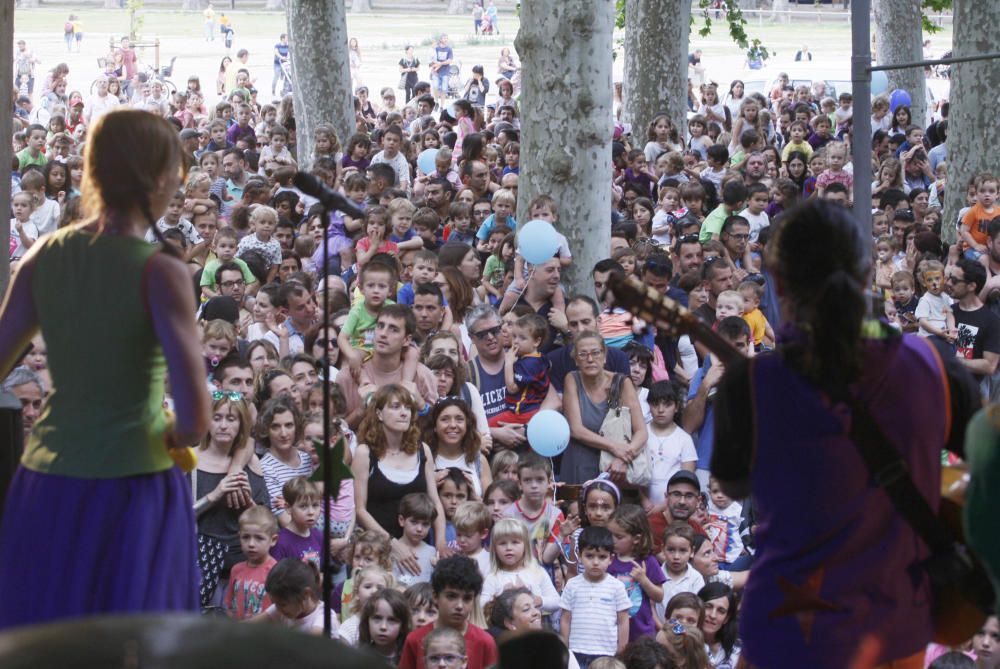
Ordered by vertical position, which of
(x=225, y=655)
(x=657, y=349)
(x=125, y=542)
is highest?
(x=225, y=655)

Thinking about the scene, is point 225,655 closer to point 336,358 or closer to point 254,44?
point 336,358

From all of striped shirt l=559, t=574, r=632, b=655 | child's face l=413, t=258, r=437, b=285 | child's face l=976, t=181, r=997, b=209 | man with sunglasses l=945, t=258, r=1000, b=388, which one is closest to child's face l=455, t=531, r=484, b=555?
striped shirt l=559, t=574, r=632, b=655

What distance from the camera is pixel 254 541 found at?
21.3ft

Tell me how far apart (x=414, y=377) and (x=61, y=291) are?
486 centimetres

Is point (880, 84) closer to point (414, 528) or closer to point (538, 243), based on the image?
point (538, 243)

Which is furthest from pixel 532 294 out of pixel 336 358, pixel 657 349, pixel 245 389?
pixel 245 389

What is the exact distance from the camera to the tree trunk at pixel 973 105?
14930 millimetres

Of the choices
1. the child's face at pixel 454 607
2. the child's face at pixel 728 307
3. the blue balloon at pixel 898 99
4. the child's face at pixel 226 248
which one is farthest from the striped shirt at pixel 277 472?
the blue balloon at pixel 898 99

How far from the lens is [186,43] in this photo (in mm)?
48906

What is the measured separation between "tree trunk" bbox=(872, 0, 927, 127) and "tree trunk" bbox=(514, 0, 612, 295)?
45.5 feet

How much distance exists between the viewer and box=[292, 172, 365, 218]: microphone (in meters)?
4.03

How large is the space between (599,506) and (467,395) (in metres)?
1.12

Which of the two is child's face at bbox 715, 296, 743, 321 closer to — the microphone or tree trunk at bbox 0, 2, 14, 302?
tree trunk at bbox 0, 2, 14, 302

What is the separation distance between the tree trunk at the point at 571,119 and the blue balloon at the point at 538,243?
111 centimetres
